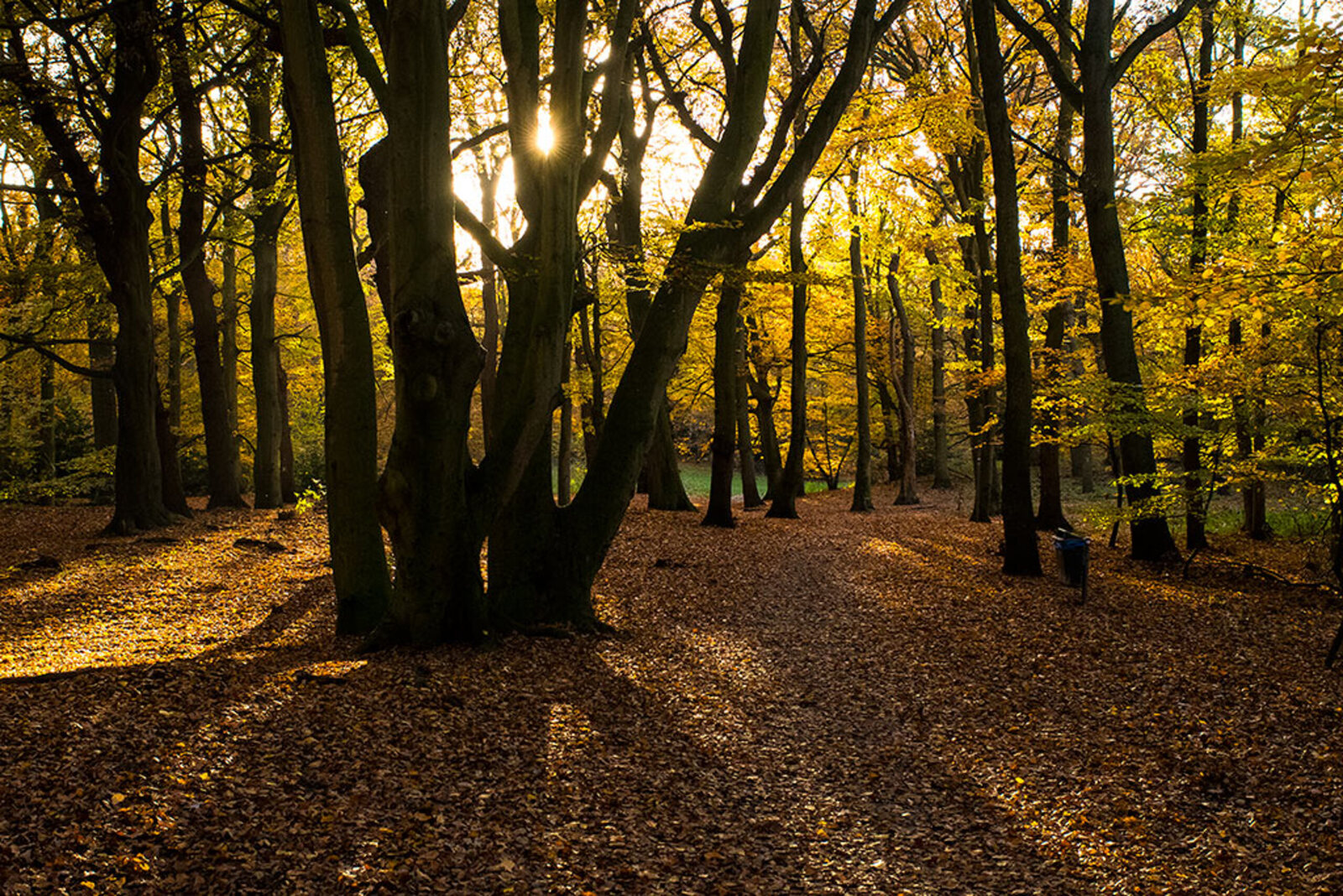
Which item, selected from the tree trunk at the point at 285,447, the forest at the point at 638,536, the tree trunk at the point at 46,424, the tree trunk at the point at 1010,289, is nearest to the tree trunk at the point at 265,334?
the forest at the point at 638,536

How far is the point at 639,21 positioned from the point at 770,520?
→ 31.5 feet

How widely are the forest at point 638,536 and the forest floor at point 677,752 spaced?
34mm

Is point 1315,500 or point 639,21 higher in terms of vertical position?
point 639,21

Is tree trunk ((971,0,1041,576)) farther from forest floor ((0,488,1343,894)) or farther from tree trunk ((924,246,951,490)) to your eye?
tree trunk ((924,246,951,490))

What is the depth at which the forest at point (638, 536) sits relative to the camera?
13.7 feet

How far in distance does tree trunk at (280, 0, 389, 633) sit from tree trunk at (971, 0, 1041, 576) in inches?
296

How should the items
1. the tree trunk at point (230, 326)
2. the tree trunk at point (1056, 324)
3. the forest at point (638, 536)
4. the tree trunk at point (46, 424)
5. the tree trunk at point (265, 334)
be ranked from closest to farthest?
the forest at point (638, 536) → the tree trunk at point (1056, 324) → the tree trunk at point (265, 334) → the tree trunk at point (46, 424) → the tree trunk at point (230, 326)

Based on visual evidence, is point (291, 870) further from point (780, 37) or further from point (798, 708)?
point (780, 37)

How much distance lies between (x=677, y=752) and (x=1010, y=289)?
312 inches

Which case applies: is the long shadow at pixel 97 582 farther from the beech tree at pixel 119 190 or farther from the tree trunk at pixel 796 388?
the tree trunk at pixel 796 388

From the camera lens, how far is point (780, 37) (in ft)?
53.8

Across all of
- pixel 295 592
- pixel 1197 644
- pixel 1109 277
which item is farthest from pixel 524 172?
pixel 1109 277

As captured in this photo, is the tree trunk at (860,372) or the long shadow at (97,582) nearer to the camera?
the long shadow at (97,582)

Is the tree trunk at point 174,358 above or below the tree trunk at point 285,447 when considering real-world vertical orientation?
above
